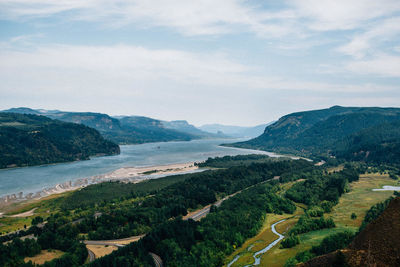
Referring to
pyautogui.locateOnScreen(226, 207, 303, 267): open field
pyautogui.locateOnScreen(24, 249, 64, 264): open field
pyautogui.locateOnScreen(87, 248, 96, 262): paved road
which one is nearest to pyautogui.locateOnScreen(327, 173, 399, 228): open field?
pyautogui.locateOnScreen(226, 207, 303, 267): open field

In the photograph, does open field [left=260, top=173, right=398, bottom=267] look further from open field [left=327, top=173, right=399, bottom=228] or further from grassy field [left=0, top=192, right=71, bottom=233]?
grassy field [left=0, top=192, right=71, bottom=233]

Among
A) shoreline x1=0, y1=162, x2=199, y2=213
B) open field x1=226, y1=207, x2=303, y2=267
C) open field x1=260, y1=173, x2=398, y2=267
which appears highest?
shoreline x1=0, y1=162, x2=199, y2=213

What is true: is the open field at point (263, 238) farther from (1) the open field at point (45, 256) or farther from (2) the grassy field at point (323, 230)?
(1) the open field at point (45, 256)

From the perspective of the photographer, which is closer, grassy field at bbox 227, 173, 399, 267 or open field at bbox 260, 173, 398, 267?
open field at bbox 260, 173, 398, 267

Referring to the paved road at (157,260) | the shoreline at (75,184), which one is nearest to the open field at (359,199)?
the paved road at (157,260)

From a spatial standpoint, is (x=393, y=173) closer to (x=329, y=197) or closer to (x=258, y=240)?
(x=329, y=197)

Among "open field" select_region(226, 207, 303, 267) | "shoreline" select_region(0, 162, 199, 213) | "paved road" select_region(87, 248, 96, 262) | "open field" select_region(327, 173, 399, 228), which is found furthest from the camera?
"shoreline" select_region(0, 162, 199, 213)

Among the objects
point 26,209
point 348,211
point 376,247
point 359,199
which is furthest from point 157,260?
point 359,199
